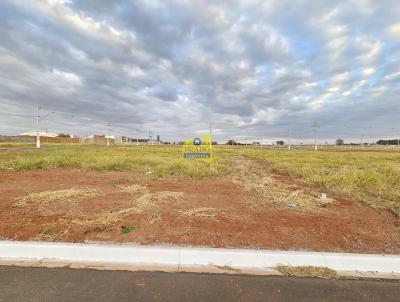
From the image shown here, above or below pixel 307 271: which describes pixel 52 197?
above

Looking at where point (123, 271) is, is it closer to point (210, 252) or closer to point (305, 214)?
point (210, 252)

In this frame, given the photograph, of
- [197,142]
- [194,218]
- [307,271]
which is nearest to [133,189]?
[194,218]

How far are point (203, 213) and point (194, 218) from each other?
37 centimetres

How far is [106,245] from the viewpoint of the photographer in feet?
12.6

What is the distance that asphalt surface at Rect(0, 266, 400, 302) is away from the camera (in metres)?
2.70

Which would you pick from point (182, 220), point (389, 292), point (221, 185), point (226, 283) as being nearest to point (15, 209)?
point (182, 220)

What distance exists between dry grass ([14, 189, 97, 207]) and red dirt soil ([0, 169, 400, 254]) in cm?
26

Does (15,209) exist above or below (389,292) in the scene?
above

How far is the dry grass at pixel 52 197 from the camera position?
593cm

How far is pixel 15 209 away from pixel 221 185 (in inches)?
235

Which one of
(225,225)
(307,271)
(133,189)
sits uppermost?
(133,189)

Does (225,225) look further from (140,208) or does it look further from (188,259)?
(140,208)

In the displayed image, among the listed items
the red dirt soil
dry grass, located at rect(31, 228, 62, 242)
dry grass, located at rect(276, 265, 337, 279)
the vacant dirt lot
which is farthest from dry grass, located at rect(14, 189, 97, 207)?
dry grass, located at rect(276, 265, 337, 279)

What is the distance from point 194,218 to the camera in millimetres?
5125
